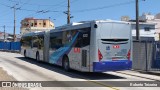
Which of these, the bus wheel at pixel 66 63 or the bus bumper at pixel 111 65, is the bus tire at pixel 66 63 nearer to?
the bus wheel at pixel 66 63

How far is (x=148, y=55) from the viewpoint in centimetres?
2250

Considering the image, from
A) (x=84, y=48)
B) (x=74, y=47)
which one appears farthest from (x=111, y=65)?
(x=74, y=47)

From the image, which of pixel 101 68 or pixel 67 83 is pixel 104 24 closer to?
pixel 101 68

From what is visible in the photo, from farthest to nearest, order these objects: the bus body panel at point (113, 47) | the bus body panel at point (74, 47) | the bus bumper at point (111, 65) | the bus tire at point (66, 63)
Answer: the bus tire at point (66, 63) < the bus body panel at point (74, 47) < the bus body panel at point (113, 47) < the bus bumper at point (111, 65)

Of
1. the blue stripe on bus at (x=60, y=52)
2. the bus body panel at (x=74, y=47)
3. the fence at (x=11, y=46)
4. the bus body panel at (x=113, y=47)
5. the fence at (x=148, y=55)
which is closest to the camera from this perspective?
the bus body panel at (x=113, y=47)

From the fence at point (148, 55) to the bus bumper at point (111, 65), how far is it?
3979 mm

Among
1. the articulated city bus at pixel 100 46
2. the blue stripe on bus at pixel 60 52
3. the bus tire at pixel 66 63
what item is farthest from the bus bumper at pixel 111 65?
the bus tire at pixel 66 63

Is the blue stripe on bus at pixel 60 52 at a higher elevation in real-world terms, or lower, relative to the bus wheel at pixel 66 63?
higher

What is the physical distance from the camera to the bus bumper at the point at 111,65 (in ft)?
58.6

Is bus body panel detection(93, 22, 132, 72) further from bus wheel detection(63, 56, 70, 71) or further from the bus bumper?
bus wheel detection(63, 56, 70, 71)

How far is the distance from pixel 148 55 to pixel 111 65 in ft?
16.8

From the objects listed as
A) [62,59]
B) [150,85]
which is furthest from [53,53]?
[150,85]

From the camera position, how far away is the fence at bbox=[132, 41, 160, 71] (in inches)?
874

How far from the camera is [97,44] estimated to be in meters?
17.9
